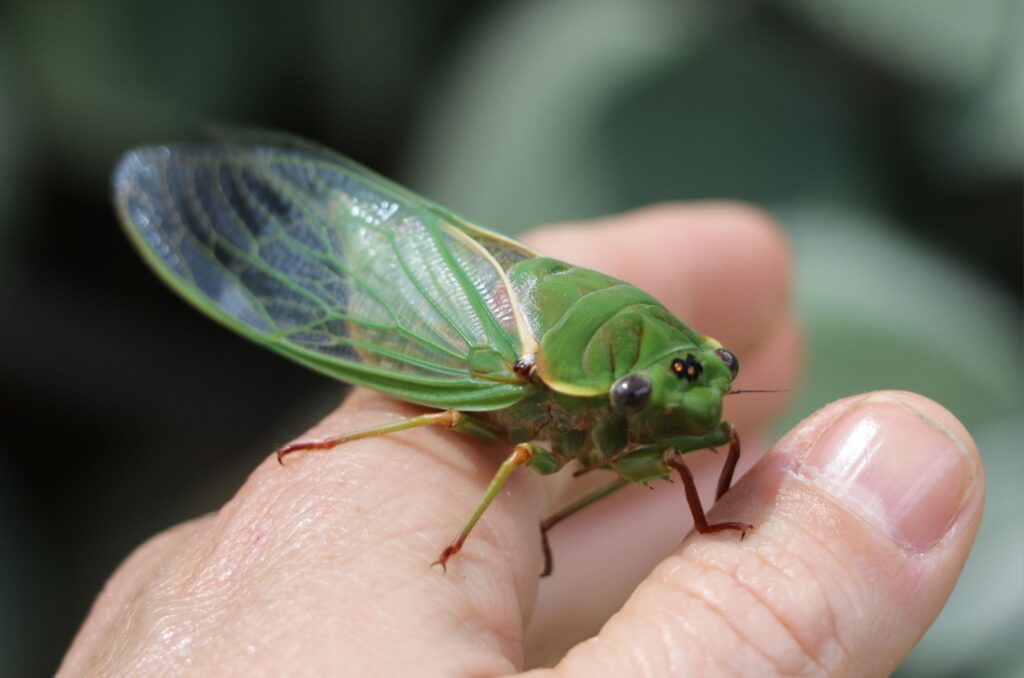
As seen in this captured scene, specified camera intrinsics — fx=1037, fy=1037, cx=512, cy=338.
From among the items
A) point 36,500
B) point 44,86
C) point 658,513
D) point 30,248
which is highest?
point 44,86

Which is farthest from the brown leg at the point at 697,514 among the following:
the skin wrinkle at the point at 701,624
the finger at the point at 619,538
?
the finger at the point at 619,538

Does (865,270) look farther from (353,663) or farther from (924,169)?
(353,663)

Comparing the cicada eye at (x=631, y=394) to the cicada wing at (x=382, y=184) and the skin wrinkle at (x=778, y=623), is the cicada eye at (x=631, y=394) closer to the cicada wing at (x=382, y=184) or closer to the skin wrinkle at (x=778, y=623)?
the skin wrinkle at (x=778, y=623)

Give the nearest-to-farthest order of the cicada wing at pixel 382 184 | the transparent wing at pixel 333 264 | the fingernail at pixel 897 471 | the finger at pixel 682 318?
the fingernail at pixel 897 471 < the transparent wing at pixel 333 264 < the cicada wing at pixel 382 184 < the finger at pixel 682 318

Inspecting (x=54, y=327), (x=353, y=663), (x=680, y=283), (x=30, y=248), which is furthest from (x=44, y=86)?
(x=353, y=663)

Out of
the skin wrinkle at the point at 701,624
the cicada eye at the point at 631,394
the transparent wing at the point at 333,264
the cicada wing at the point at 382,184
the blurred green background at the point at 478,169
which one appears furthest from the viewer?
the blurred green background at the point at 478,169

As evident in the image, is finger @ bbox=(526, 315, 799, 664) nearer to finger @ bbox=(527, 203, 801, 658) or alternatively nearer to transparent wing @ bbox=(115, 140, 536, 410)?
finger @ bbox=(527, 203, 801, 658)

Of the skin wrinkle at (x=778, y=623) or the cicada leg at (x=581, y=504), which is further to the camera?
the cicada leg at (x=581, y=504)
